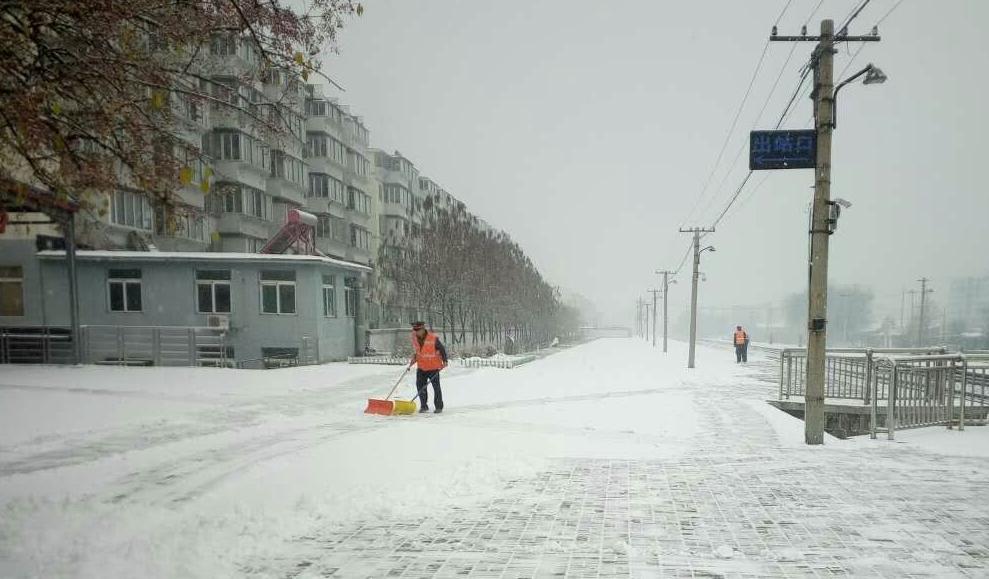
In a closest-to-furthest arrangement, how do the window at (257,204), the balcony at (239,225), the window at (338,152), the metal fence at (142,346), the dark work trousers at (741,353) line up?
1. the metal fence at (142,346)
2. the dark work trousers at (741,353)
3. the balcony at (239,225)
4. the window at (257,204)
5. the window at (338,152)

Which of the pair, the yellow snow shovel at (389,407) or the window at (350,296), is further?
the window at (350,296)

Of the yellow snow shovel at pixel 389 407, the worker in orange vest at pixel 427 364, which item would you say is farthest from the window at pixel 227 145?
the yellow snow shovel at pixel 389 407

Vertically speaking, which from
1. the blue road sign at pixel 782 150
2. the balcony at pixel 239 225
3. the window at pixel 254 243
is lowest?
the window at pixel 254 243

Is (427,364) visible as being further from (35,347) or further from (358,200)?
(358,200)

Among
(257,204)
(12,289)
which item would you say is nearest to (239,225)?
(257,204)

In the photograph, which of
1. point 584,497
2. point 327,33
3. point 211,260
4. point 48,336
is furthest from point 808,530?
point 48,336

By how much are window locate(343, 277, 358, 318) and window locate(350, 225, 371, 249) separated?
25.8m

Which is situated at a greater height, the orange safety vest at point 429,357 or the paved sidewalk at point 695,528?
the orange safety vest at point 429,357

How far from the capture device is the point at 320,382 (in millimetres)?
14898

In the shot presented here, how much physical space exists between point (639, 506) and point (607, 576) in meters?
1.57

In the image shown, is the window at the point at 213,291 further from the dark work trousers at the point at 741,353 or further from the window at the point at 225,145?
the dark work trousers at the point at 741,353

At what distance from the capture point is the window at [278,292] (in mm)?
20531

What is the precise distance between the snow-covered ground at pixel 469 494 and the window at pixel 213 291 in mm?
9637

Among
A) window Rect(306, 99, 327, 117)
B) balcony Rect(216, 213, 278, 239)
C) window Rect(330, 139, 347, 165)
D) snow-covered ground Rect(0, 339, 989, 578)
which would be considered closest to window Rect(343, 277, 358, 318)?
snow-covered ground Rect(0, 339, 989, 578)
